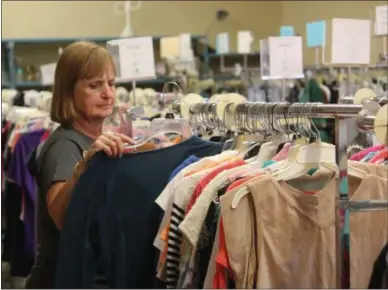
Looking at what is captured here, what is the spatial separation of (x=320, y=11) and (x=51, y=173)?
17.2ft

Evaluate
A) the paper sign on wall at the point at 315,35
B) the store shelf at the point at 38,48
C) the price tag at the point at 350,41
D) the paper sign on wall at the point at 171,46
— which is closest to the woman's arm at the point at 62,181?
the price tag at the point at 350,41

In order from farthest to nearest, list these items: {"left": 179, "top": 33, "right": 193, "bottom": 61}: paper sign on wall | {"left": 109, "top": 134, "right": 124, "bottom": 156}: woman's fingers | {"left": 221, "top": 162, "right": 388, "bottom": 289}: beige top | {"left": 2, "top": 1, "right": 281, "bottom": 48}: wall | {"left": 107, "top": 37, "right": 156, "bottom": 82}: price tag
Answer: {"left": 2, "top": 1, "right": 281, "bottom": 48}: wall < {"left": 179, "top": 33, "right": 193, "bottom": 61}: paper sign on wall < {"left": 107, "top": 37, "right": 156, "bottom": 82}: price tag < {"left": 109, "top": 134, "right": 124, "bottom": 156}: woman's fingers < {"left": 221, "top": 162, "right": 388, "bottom": 289}: beige top

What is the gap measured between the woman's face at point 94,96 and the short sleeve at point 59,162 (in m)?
0.16

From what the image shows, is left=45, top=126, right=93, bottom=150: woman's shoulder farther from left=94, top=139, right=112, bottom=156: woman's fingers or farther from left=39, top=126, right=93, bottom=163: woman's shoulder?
left=94, top=139, right=112, bottom=156: woman's fingers

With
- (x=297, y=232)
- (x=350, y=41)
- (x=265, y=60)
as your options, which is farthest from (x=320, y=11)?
(x=297, y=232)

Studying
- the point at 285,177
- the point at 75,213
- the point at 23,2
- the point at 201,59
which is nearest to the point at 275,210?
the point at 285,177

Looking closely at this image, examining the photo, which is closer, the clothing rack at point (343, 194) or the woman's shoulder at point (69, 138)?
the clothing rack at point (343, 194)

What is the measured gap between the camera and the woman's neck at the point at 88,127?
213 centimetres

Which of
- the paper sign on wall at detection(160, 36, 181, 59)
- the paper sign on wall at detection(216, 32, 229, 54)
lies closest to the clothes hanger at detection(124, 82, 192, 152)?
the paper sign on wall at detection(160, 36, 181, 59)

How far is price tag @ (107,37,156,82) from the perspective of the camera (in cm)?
Result: 272

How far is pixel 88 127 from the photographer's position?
2156mm

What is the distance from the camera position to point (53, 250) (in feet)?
6.98

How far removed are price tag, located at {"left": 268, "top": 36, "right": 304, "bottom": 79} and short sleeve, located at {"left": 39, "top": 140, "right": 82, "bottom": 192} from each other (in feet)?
3.58

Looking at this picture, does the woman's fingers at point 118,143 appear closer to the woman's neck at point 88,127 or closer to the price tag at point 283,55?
the woman's neck at point 88,127
